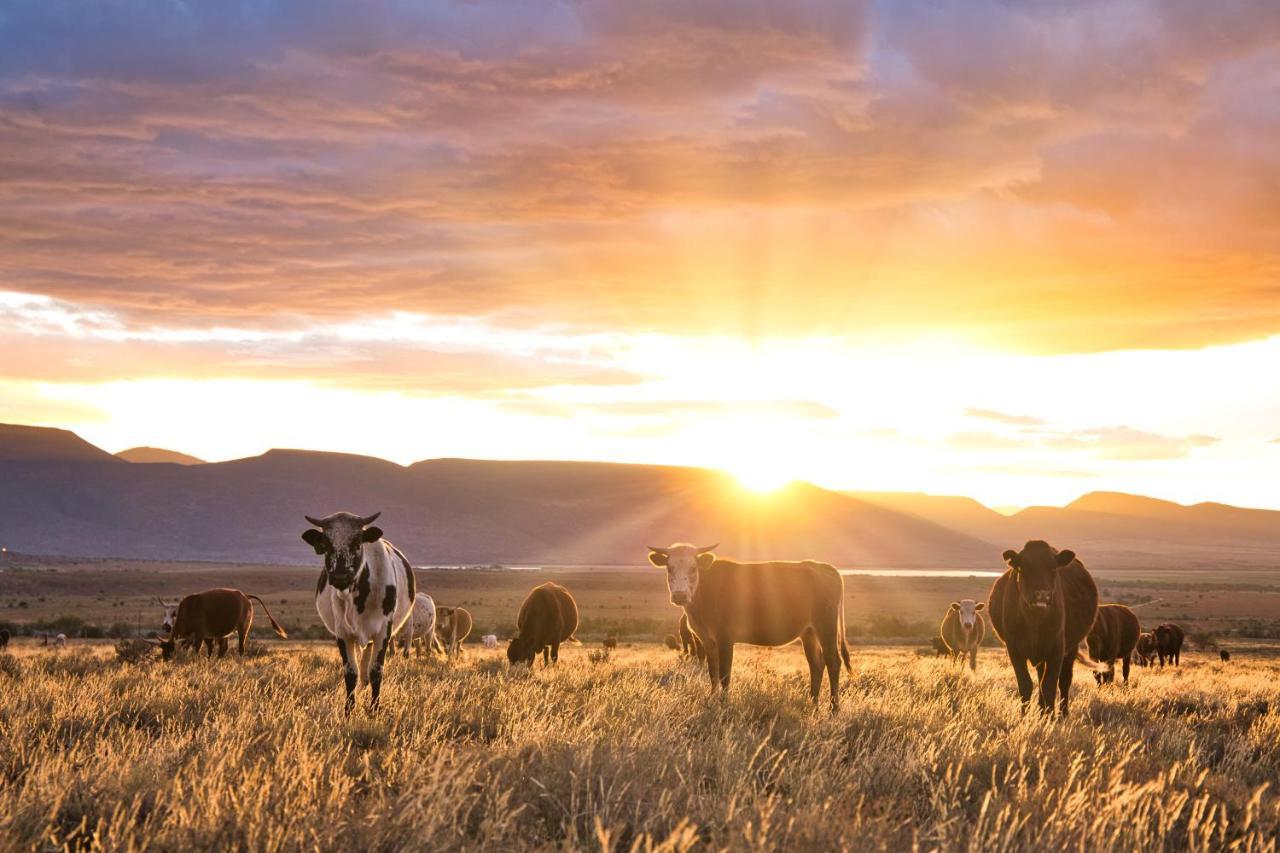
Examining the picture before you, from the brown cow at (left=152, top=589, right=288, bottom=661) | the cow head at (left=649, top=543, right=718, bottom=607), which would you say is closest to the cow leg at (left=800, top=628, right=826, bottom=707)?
the cow head at (left=649, top=543, right=718, bottom=607)

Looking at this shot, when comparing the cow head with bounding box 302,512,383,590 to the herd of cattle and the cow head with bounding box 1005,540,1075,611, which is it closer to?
the herd of cattle

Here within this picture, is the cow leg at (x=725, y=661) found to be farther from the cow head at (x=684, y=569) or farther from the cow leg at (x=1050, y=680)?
the cow leg at (x=1050, y=680)

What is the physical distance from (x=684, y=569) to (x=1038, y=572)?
13.9 feet

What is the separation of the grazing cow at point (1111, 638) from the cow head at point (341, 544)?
1413 centimetres

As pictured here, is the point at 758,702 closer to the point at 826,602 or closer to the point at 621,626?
the point at 826,602

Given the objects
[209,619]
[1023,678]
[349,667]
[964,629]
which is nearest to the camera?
[349,667]

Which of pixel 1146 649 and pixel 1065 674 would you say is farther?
pixel 1146 649

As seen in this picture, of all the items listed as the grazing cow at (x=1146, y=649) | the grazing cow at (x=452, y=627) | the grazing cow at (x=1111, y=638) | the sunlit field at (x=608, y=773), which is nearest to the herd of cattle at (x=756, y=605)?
the sunlit field at (x=608, y=773)

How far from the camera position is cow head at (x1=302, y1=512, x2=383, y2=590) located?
38.0ft

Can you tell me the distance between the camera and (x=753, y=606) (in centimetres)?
1397

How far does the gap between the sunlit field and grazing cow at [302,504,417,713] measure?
49 cm

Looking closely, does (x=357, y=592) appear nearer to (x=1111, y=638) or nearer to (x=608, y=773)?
(x=608, y=773)

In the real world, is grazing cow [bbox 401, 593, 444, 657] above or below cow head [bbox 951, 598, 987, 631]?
below

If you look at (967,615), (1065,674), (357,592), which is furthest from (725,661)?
(967,615)
